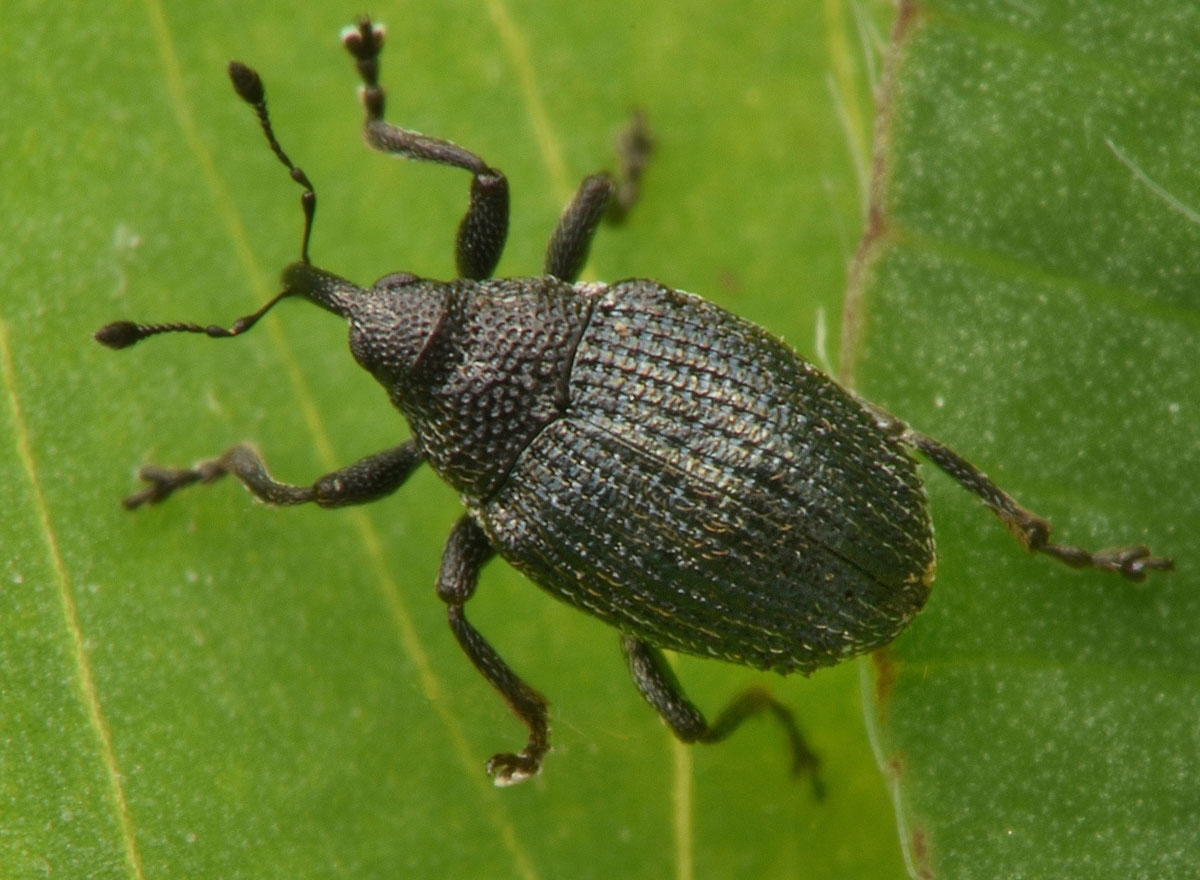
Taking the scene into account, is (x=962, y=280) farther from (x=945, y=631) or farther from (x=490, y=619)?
(x=490, y=619)

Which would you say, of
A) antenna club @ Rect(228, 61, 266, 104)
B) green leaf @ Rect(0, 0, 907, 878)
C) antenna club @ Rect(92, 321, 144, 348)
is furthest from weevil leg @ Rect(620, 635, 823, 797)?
antenna club @ Rect(228, 61, 266, 104)

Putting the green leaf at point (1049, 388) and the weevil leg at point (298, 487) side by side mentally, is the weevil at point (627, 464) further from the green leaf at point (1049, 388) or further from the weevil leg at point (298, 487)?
the green leaf at point (1049, 388)

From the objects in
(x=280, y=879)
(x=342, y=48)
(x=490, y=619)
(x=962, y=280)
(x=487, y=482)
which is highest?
(x=962, y=280)

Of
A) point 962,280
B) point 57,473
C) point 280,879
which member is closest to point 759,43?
point 962,280

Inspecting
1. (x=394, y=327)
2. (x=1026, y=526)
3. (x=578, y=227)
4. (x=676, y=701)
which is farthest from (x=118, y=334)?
(x=1026, y=526)

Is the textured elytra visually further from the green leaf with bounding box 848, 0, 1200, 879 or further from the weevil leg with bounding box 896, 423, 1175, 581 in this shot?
the green leaf with bounding box 848, 0, 1200, 879

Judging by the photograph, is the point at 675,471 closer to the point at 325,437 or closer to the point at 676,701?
the point at 676,701

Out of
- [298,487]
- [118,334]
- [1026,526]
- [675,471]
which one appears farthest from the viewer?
[298,487]
